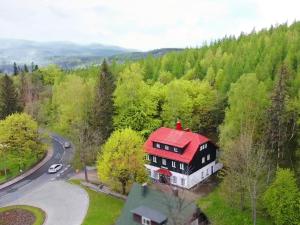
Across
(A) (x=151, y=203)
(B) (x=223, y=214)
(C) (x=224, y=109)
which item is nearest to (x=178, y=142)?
(B) (x=223, y=214)

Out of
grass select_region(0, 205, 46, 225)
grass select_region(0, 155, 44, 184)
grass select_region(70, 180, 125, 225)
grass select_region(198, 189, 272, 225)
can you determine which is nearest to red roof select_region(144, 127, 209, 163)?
grass select_region(198, 189, 272, 225)

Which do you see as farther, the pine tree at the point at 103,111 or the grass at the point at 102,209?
the pine tree at the point at 103,111

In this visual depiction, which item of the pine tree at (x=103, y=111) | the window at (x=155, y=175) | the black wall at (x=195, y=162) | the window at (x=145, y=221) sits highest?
the pine tree at (x=103, y=111)

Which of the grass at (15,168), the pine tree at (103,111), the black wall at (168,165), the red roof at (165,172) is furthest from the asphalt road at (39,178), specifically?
the red roof at (165,172)

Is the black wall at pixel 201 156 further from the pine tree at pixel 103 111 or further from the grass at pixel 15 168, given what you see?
the grass at pixel 15 168

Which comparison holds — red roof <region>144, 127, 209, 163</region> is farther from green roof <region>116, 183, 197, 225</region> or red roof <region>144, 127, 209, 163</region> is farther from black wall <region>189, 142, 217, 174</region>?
green roof <region>116, 183, 197, 225</region>

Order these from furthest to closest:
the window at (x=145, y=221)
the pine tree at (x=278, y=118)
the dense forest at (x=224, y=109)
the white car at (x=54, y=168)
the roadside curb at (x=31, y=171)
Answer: the white car at (x=54, y=168) → the roadside curb at (x=31, y=171) → the pine tree at (x=278, y=118) → the dense forest at (x=224, y=109) → the window at (x=145, y=221)

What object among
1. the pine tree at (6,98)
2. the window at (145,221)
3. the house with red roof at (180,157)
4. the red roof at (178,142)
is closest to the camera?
the window at (145,221)

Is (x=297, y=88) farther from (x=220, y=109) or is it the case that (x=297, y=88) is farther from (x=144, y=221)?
(x=144, y=221)

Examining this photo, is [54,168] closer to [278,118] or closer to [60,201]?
[60,201]
